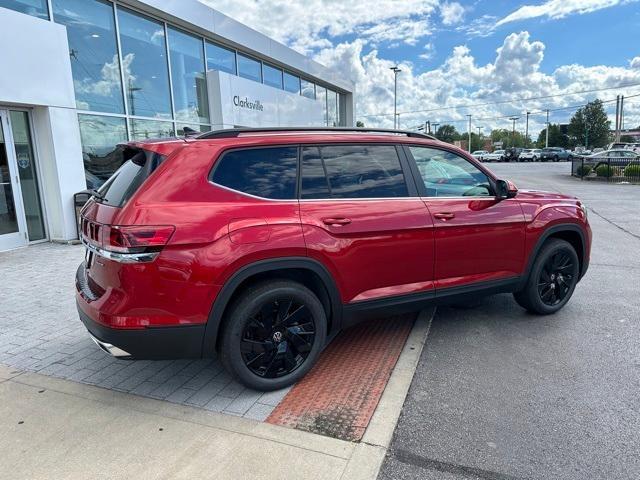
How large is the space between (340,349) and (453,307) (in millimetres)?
1623

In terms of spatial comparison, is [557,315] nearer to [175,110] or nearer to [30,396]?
[30,396]

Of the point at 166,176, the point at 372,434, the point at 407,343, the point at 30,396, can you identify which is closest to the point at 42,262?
the point at 30,396

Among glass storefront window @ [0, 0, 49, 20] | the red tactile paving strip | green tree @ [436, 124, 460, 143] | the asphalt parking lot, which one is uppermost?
green tree @ [436, 124, 460, 143]

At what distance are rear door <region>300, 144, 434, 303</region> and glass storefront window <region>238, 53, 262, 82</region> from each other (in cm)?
1237

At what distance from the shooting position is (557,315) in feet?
Answer: 15.5

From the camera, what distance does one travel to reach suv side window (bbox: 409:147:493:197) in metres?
3.94

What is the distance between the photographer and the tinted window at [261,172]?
309 centimetres

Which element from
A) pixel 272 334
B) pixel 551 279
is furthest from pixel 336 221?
pixel 551 279

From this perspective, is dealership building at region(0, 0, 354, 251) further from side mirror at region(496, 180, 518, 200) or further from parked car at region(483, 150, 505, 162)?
parked car at region(483, 150, 505, 162)

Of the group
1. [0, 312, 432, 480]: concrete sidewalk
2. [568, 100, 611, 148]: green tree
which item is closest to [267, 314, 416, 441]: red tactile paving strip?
[0, 312, 432, 480]: concrete sidewalk

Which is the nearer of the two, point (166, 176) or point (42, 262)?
point (166, 176)

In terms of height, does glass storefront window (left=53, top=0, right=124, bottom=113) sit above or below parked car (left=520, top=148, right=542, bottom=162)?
above

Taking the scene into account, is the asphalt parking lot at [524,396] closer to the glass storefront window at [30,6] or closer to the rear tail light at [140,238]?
the rear tail light at [140,238]

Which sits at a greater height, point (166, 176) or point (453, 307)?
point (166, 176)
